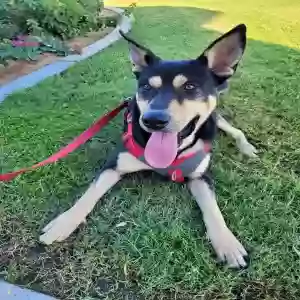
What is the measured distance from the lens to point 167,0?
31.9 feet

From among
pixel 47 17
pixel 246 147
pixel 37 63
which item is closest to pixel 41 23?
pixel 47 17

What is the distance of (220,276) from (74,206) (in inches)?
35.4

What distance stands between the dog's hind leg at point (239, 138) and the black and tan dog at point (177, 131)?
22.2 inches

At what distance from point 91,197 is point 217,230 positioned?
0.74 m

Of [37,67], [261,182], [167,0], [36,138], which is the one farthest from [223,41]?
[167,0]

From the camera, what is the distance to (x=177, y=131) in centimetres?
265

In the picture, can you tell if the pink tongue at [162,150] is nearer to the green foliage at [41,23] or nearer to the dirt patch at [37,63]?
the dirt patch at [37,63]

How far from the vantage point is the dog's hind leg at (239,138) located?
11.5 feet

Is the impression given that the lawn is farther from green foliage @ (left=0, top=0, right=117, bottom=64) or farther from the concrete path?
green foliage @ (left=0, top=0, right=117, bottom=64)

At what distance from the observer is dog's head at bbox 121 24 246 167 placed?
2.61 metres

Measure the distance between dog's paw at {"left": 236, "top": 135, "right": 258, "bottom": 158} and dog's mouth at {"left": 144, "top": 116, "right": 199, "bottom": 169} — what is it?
844mm

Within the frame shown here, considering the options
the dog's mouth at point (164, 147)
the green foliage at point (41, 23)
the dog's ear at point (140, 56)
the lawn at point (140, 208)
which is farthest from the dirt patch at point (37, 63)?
the dog's mouth at point (164, 147)

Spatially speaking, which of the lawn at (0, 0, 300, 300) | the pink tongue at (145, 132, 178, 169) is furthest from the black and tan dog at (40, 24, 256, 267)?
the lawn at (0, 0, 300, 300)

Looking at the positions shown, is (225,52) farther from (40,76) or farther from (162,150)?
(40,76)
